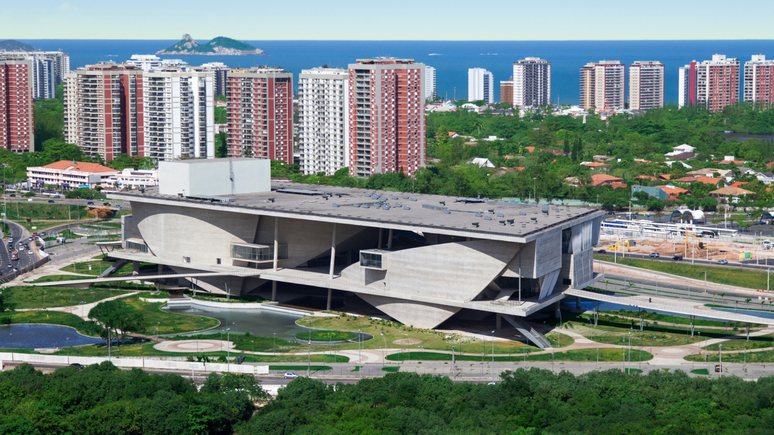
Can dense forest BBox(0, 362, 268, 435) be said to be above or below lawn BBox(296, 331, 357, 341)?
below

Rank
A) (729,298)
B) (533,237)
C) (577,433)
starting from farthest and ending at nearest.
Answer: (729,298), (533,237), (577,433)

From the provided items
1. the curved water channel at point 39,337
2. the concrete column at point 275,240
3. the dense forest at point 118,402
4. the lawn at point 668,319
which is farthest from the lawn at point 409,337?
the curved water channel at point 39,337

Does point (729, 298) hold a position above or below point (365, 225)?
below

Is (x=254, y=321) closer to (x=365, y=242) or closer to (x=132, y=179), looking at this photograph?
(x=365, y=242)

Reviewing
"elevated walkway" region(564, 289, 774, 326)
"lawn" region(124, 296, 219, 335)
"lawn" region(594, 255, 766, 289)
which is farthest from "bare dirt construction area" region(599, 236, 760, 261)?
"lawn" region(124, 296, 219, 335)

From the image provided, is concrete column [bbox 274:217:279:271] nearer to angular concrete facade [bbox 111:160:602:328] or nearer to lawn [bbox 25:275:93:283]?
angular concrete facade [bbox 111:160:602:328]

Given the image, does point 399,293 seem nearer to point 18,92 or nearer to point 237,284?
point 237,284

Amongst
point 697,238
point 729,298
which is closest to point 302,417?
point 729,298
